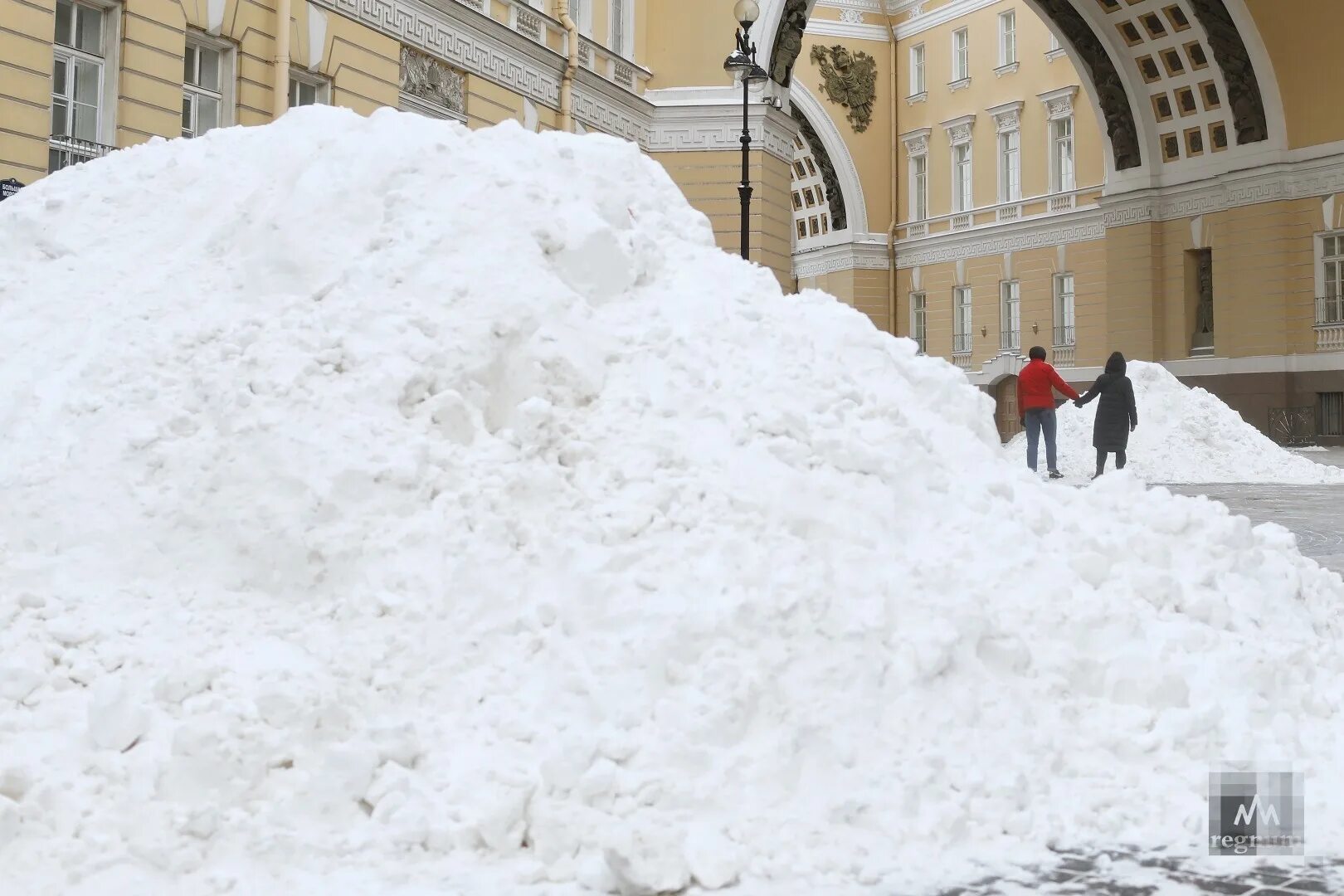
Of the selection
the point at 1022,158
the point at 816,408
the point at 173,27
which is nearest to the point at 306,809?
the point at 816,408

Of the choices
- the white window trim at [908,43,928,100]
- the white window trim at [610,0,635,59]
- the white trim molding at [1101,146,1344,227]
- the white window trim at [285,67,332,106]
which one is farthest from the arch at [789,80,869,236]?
the white window trim at [285,67,332,106]

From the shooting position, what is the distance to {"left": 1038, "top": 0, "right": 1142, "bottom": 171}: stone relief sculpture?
25.9 meters

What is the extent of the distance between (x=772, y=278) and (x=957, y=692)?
2.62m

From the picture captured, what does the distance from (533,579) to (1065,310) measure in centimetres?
2877

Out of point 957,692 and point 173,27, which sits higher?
point 173,27

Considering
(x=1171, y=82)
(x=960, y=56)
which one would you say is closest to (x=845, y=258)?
(x=960, y=56)

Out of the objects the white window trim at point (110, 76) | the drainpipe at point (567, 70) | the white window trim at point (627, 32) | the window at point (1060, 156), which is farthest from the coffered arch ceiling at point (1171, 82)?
the white window trim at point (110, 76)

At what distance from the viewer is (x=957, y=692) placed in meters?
3.62

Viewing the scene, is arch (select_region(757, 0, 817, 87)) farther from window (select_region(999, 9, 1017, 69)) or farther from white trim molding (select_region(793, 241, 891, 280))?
white trim molding (select_region(793, 241, 891, 280))

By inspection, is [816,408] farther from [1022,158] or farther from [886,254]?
[886,254]

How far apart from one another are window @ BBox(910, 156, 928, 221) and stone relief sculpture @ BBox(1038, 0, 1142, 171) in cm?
872

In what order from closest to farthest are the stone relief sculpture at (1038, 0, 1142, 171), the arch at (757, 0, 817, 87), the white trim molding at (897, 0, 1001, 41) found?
1. the arch at (757, 0, 817, 87)
2. the stone relief sculpture at (1038, 0, 1142, 171)
3. the white trim molding at (897, 0, 1001, 41)

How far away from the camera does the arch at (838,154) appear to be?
35188 millimetres

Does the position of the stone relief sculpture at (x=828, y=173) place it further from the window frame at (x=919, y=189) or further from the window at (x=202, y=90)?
the window at (x=202, y=90)
